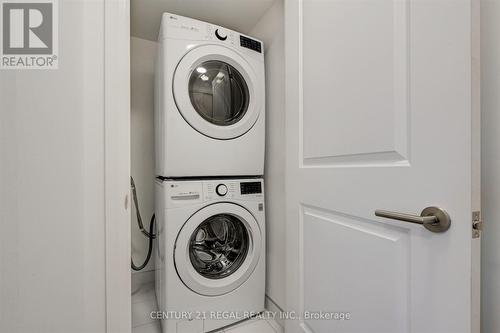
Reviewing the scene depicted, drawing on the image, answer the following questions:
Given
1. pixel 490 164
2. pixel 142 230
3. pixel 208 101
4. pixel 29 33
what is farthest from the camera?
pixel 142 230

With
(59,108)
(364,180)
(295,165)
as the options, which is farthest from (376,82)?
(59,108)

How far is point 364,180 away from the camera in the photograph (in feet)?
2.15

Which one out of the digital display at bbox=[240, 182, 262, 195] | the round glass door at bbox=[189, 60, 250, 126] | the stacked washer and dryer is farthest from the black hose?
the round glass door at bbox=[189, 60, 250, 126]

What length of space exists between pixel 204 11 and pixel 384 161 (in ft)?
4.67

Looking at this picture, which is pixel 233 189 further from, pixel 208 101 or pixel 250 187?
pixel 208 101

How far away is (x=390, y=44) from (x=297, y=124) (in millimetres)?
423

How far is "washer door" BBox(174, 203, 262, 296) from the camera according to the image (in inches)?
45.6

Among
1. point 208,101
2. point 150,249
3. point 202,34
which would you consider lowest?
point 150,249

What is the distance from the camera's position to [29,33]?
418mm

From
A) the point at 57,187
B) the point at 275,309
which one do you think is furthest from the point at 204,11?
the point at 275,309

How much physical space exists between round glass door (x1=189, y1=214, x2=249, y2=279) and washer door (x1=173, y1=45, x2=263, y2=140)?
21.8 inches

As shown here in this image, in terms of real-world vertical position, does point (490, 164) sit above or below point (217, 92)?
below

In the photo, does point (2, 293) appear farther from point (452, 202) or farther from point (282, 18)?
point (282, 18)

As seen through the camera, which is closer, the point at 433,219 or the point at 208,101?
the point at 433,219
